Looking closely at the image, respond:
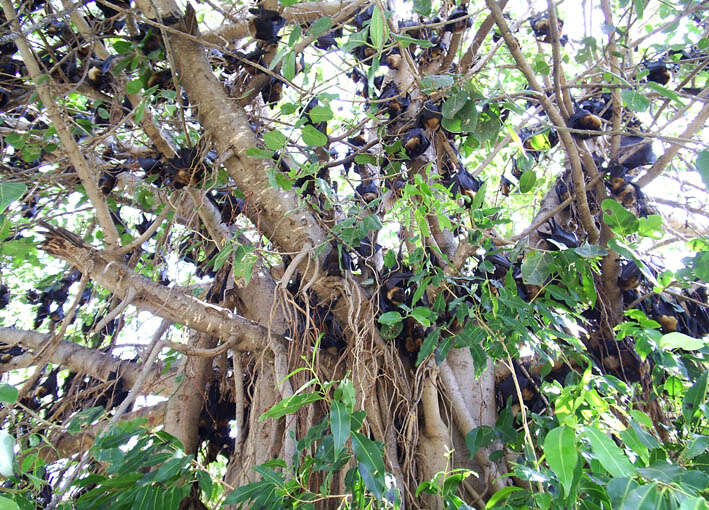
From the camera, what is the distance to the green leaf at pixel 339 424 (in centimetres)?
100

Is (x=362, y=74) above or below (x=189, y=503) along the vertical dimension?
above

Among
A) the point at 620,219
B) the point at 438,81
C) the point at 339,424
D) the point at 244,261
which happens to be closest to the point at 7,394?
the point at 339,424

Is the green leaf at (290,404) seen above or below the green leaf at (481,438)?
above

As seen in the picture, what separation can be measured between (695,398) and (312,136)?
108cm

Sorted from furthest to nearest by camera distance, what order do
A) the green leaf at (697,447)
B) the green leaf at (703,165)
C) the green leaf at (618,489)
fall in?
1. the green leaf at (703,165)
2. the green leaf at (697,447)
3. the green leaf at (618,489)

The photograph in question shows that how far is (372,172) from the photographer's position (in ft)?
7.65

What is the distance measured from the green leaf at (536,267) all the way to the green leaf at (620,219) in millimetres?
215

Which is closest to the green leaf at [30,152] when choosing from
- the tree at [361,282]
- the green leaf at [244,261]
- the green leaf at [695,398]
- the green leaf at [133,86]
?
the tree at [361,282]

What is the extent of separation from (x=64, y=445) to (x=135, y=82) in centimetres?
150

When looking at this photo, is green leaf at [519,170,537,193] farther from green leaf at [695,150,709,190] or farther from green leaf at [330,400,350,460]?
green leaf at [330,400,350,460]

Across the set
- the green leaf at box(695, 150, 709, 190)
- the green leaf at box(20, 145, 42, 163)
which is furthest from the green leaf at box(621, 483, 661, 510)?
the green leaf at box(20, 145, 42, 163)

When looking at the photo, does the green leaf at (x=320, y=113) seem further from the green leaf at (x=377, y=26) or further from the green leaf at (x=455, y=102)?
the green leaf at (x=455, y=102)

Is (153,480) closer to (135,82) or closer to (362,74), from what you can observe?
(135,82)

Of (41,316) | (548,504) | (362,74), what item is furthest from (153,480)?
(362,74)
